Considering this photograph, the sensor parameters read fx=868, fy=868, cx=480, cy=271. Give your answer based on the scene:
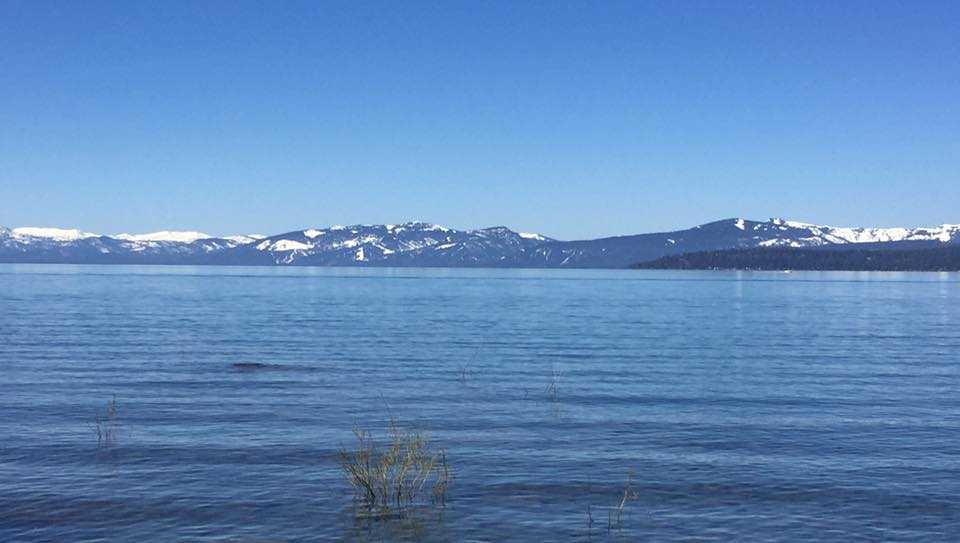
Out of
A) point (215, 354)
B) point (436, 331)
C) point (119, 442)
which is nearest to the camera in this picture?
point (119, 442)

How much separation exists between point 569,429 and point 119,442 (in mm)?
12951

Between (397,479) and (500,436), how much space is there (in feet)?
20.6

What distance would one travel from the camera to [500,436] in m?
25.5

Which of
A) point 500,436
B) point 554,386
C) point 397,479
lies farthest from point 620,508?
point 554,386

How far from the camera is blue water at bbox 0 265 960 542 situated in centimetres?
1734

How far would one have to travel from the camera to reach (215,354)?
47.7m

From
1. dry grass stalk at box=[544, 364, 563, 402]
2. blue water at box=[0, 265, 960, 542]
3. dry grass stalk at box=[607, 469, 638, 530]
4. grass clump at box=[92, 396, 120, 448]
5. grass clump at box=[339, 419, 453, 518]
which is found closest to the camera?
dry grass stalk at box=[607, 469, 638, 530]

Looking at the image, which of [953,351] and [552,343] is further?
[552,343]

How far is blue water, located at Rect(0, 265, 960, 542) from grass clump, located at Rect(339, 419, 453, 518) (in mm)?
431

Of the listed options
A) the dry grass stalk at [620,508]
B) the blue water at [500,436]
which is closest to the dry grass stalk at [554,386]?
the blue water at [500,436]

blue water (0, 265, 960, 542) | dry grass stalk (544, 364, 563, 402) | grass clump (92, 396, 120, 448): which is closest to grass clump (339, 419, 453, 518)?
blue water (0, 265, 960, 542)

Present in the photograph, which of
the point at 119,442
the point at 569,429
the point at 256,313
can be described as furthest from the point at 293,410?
the point at 256,313

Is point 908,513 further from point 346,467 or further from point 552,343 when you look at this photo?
point 552,343

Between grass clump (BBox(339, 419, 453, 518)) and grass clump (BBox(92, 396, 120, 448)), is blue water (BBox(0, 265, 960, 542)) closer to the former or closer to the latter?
grass clump (BBox(92, 396, 120, 448))
